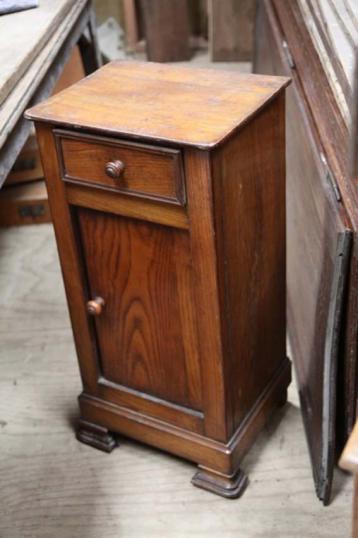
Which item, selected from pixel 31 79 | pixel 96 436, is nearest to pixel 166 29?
pixel 31 79

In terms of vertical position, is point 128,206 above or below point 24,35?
below

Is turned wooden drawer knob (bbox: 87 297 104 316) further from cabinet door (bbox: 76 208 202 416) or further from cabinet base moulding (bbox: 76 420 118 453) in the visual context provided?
cabinet base moulding (bbox: 76 420 118 453)

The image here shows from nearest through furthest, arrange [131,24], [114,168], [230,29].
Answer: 1. [114,168]
2. [230,29]
3. [131,24]

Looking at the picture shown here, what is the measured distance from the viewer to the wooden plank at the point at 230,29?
11.2ft

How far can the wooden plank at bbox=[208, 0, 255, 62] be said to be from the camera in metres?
3.40

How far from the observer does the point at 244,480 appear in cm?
168

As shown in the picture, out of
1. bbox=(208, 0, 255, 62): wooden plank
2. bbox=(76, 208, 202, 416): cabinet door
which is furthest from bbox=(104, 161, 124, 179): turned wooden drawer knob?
bbox=(208, 0, 255, 62): wooden plank

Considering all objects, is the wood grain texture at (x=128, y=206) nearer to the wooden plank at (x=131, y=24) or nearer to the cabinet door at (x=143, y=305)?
the cabinet door at (x=143, y=305)

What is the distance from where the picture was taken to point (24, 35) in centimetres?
189

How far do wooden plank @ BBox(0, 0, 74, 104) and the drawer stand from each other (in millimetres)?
252

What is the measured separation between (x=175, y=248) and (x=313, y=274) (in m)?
0.41

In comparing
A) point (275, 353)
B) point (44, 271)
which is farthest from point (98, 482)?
point (44, 271)

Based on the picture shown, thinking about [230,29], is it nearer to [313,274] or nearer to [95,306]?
[313,274]

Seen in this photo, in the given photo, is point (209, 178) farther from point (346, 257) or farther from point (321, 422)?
point (321, 422)
